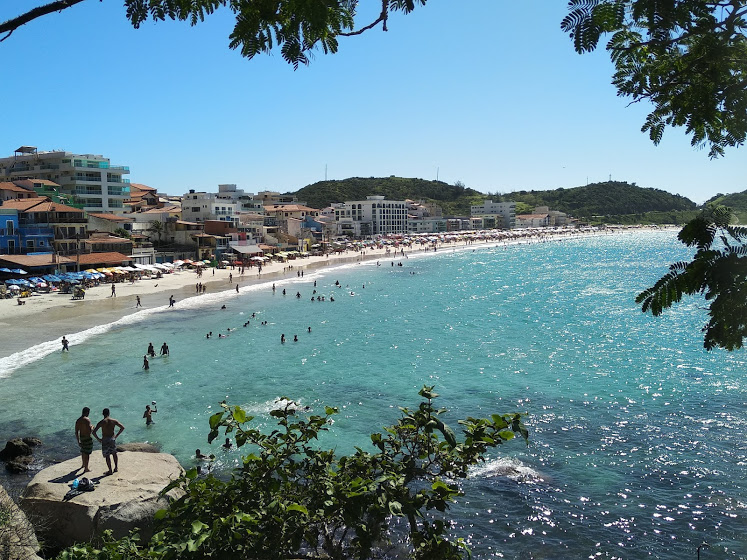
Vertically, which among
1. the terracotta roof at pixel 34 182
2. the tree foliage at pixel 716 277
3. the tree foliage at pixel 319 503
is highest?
the terracotta roof at pixel 34 182

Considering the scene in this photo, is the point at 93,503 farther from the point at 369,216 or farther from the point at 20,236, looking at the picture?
the point at 369,216

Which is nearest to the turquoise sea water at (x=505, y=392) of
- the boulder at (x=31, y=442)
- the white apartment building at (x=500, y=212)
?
the boulder at (x=31, y=442)

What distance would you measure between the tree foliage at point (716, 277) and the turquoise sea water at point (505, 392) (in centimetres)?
1056

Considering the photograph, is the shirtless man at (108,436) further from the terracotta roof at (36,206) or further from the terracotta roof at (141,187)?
the terracotta roof at (141,187)

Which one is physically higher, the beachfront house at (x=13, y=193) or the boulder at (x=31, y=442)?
the beachfront house at (x=13, y=193)

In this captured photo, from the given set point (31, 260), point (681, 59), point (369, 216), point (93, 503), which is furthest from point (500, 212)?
point (681, 59)

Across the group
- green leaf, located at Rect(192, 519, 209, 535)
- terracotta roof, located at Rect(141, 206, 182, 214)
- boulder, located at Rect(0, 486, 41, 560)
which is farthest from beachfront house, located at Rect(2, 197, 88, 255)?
green leaf, located at Rect(192, 519, 209, 535)

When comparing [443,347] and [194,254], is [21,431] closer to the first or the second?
[443,347]

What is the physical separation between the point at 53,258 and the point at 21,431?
38.7 m

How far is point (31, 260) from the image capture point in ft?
168

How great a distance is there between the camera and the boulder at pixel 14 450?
16922mm

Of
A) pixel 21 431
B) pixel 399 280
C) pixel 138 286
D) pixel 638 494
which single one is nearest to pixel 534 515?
pixel 638 494

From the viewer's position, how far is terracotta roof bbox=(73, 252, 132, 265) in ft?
183

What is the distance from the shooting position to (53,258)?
52.8 metres
